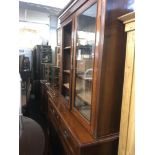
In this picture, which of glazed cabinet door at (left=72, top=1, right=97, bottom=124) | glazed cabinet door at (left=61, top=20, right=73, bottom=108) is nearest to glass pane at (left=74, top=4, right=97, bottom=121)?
glazed cabinet door at (left=72, top=1, right=97, bottom=124)

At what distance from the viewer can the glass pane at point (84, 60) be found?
1.51 m

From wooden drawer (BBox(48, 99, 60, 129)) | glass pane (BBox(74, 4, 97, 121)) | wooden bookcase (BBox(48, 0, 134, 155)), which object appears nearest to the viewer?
wooden bookcase (BBox(48, 0, 134, 155))

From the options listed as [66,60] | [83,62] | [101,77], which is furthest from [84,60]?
[66,60]

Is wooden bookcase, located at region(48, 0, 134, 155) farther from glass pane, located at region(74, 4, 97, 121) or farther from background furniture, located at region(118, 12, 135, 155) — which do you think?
background furniture, located at region(118, 12, 135, 155)

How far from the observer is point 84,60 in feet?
5.59

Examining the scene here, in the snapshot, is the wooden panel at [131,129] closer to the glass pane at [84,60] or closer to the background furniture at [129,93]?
the background furniture at [129,93]

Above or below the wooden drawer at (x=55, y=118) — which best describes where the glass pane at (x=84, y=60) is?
above

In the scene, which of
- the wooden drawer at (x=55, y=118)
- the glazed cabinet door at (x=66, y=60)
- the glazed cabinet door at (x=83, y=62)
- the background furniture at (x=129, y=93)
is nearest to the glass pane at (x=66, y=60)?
A: the glazed cabinet door at (x=66, y=60)

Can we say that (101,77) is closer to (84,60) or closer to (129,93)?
(129,93)

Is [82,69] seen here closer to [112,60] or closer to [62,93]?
[112,60]

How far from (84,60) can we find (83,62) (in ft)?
0.12

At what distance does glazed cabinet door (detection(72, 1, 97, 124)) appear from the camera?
59.5 inches
